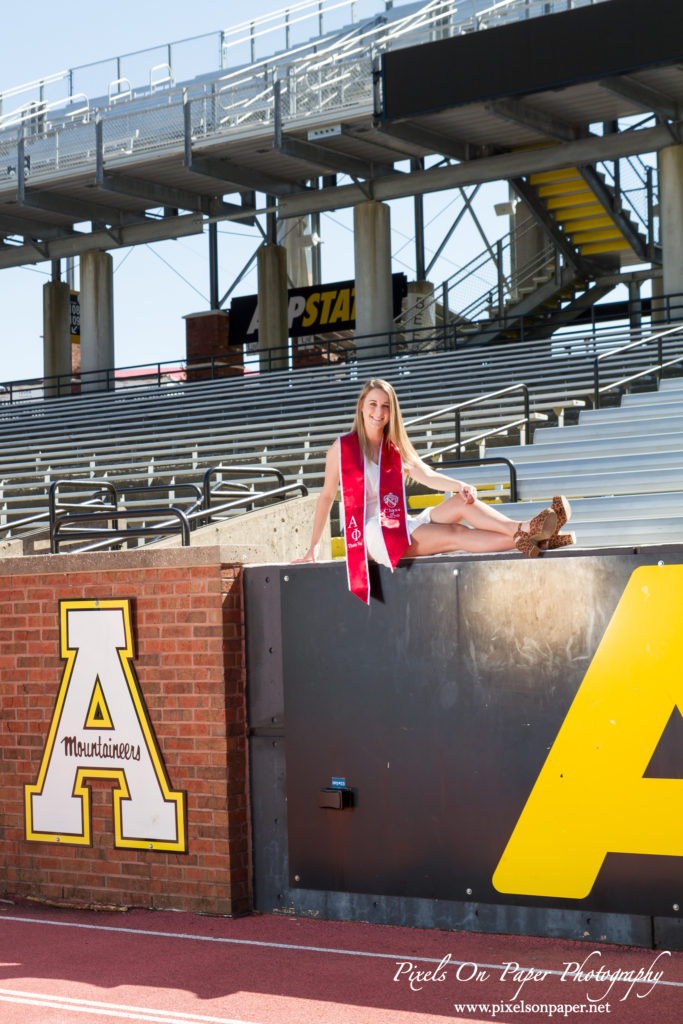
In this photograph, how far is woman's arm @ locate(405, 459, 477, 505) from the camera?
20.9ft

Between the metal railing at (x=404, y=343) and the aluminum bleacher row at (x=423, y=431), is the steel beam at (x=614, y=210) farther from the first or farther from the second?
the aluminum bleacher row at (x=423, y=431)

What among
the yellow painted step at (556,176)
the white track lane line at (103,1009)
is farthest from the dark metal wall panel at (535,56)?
the white track lane line at (103,1009)

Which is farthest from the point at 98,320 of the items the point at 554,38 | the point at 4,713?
the point at 4,713

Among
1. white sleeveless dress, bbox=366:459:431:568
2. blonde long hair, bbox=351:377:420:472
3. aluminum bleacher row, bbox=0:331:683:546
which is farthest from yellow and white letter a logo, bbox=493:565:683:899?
aluminum bleacher row, bbox=0:331:683:546

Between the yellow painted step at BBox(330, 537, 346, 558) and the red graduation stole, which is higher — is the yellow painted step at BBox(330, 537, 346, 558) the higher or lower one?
the lower one

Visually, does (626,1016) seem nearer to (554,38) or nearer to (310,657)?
(310,657)

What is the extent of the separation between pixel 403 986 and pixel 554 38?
21741 millimetres

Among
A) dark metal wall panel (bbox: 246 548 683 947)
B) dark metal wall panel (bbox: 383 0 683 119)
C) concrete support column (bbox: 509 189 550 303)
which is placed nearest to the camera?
dark metal wall panel (bbox: 246 548 683 947)

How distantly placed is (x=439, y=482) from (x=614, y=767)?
1.62 meters

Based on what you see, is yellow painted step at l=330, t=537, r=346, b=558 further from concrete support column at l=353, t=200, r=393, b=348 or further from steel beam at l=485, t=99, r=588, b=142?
concrete support column at l=353, t=200, r=393, b=348

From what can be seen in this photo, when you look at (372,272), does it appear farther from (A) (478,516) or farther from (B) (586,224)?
(A) (478,516)

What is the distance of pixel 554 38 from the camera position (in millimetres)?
24031

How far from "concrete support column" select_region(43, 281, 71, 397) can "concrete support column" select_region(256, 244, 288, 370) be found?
5974mm

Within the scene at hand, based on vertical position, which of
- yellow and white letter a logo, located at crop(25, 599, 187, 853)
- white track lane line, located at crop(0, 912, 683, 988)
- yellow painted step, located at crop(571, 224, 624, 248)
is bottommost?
white track lane line, located at crop(0, 912, 683, 988)
